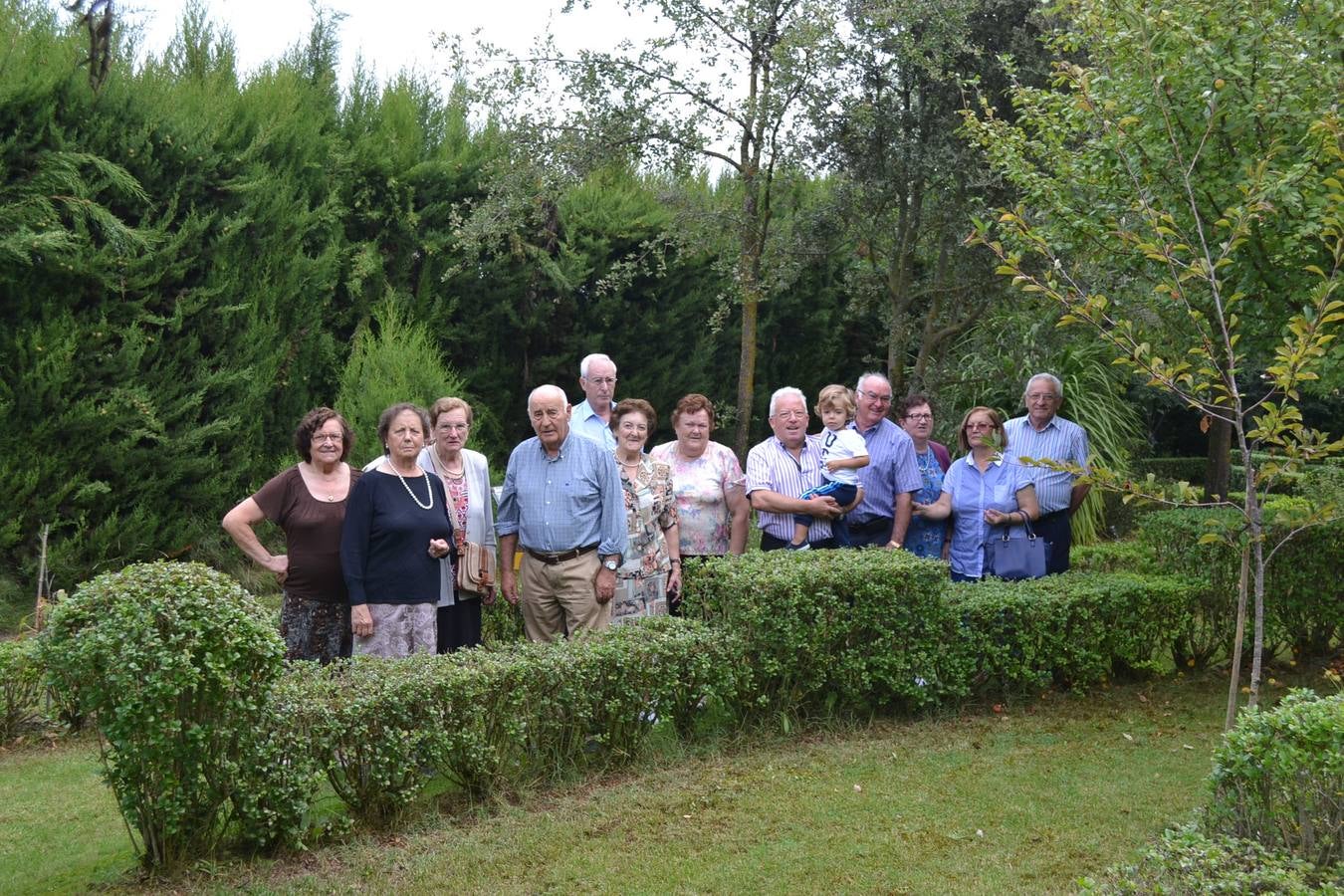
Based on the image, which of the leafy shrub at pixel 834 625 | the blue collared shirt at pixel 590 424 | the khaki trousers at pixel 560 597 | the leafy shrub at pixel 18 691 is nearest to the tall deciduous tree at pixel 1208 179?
the leafy shrub at pixel 834 625

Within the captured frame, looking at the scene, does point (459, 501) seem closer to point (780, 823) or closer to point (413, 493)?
point (413, 493)

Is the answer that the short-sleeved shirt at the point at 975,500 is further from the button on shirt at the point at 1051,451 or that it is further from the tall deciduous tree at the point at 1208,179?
the tall deciduous tree at the point at 1208,179

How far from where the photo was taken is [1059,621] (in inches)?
266

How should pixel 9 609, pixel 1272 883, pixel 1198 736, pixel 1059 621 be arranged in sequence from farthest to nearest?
pixel 9 609
pixel 1059 621
pixel 1198 736
pixel 1272 883

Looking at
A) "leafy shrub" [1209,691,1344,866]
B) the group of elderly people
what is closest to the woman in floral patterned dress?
the group of elderly people

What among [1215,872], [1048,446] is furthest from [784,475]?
[1215,872]

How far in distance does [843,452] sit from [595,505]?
1553 millimetres

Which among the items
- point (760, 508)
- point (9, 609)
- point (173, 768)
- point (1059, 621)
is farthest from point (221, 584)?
point (9, 609)

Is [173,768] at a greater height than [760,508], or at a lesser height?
lesser

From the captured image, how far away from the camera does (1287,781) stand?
3.59m

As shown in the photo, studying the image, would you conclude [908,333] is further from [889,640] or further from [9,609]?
[9,609]

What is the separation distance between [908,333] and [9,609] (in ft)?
26.3

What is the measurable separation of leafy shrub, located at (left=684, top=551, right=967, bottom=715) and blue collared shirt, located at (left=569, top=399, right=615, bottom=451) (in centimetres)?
102

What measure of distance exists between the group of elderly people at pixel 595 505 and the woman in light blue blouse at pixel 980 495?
11 millimetres
